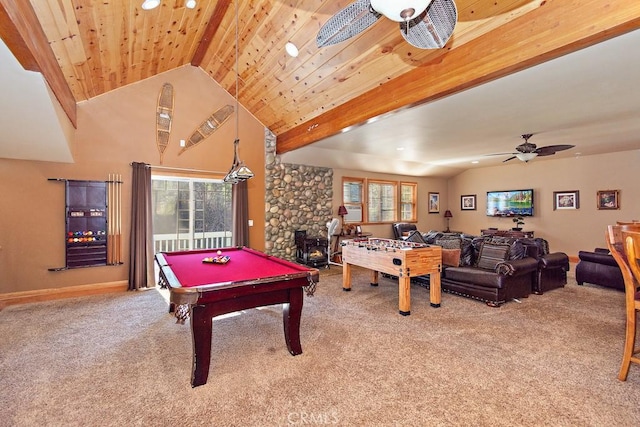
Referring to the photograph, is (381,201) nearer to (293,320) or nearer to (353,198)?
(353,198)

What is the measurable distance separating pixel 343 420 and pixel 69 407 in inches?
76.6

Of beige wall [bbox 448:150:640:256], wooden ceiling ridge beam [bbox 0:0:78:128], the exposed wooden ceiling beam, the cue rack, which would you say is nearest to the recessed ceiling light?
the exposed wooden ceiling beam

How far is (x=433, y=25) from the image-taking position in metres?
1.88

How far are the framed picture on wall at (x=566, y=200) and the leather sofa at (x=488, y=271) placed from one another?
4374 mm

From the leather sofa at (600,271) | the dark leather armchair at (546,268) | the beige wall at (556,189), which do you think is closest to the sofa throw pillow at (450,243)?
the dark leather armchair at (546,268)

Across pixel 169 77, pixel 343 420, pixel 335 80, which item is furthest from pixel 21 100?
pixel 343 420

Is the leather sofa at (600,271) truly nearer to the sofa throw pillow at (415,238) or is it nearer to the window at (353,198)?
the sofa throw pillow at (415,238)

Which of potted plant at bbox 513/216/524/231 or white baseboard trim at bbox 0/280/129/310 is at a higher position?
potted plant at bbox 513/216/524/231

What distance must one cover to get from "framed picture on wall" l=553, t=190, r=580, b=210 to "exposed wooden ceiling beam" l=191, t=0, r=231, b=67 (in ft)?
29.3

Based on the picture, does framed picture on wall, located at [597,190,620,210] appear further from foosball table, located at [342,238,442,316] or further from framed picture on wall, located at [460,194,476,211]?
foosball table, located at [342,238,442,316]

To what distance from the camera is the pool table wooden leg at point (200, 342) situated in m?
2.37

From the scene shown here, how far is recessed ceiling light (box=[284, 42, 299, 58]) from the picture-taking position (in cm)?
400

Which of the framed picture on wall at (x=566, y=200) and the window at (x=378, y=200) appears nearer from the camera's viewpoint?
the framed picture on wall at (x=566, y=200)

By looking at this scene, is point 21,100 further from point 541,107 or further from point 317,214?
point 541,107
